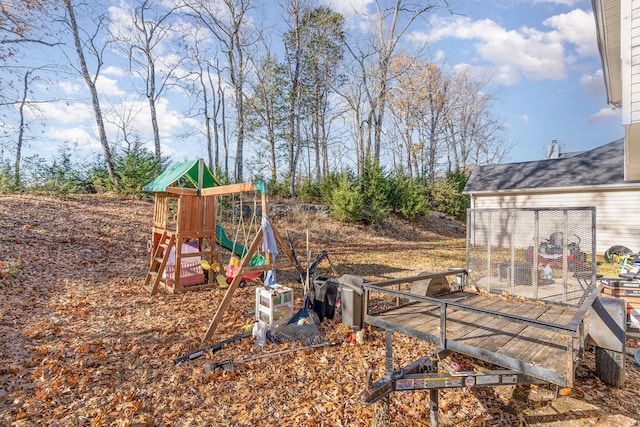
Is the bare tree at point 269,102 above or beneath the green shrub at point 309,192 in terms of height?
above

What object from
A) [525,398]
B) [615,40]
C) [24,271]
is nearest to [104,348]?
[24,271]

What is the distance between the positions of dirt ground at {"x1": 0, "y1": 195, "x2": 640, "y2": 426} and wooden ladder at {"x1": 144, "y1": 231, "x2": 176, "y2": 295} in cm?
26

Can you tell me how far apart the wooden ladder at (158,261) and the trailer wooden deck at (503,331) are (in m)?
4.65

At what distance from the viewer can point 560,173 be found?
50.6 feet

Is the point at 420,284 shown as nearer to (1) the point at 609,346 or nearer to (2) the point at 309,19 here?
(1) the point at 609,346

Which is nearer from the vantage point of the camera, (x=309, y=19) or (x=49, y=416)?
(x=49, y=416)

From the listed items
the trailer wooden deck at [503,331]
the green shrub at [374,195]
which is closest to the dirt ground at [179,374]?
the trailer wooden deck at [503,331]

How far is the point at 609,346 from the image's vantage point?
3.53 metres

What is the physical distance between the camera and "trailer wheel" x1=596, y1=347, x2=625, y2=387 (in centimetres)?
354

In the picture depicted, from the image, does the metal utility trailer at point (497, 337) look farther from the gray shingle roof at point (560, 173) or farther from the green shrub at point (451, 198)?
the green shrub at point (451, 198)

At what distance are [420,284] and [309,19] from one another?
21273 millimetres

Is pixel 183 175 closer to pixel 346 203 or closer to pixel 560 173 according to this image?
→ pixel 346 203

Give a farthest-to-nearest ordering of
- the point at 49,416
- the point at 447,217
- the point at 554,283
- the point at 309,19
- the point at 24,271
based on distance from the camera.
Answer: the point at 447,217, the point at 309,19, the point at 554,283, the point at 24,271, the point at 49,416

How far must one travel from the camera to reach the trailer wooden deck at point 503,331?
2.59 meters
